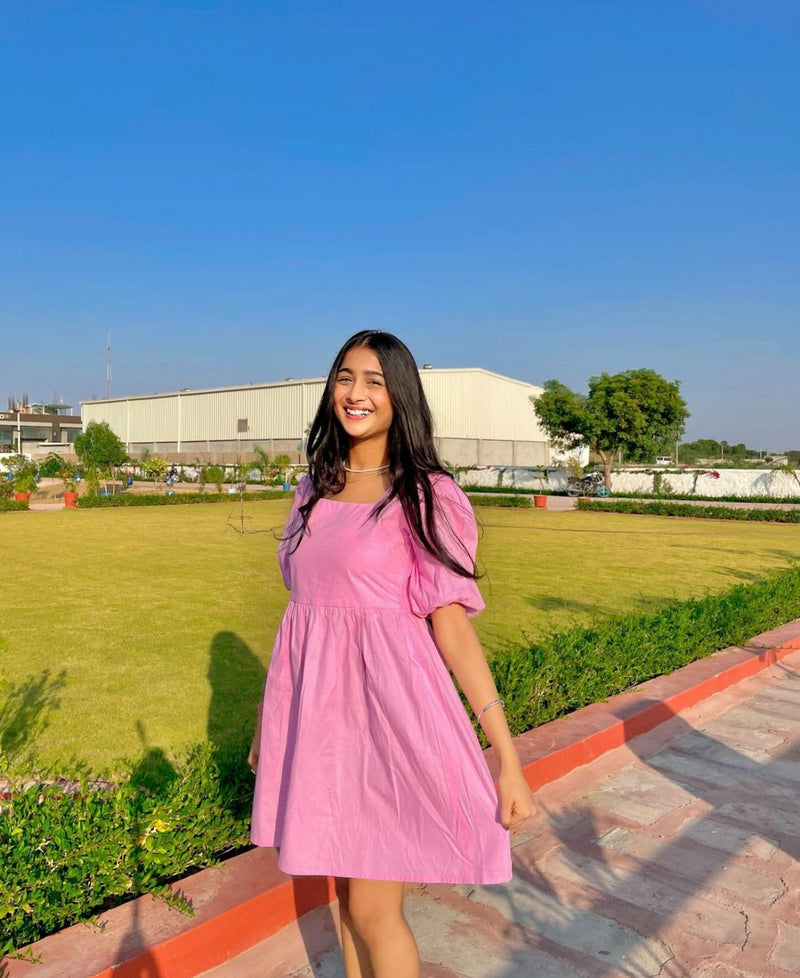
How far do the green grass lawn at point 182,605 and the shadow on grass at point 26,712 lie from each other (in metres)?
0.01

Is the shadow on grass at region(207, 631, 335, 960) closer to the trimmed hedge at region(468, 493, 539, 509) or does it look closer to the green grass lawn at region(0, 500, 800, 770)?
the green grass lawn at region(0, 500, 800, 770)

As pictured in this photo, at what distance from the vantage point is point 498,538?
14.5 metres

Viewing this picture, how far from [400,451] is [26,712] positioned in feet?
11.3

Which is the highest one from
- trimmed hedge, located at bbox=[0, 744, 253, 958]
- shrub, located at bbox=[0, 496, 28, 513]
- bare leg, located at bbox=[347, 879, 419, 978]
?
bare leg, located at bbox=[347, 879, 419, 978]

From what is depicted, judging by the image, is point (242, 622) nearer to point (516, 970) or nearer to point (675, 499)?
point (516, 970)

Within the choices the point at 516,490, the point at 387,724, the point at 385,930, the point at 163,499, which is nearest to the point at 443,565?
the point at 387,724

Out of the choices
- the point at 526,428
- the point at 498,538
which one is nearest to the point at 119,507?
the point at 498,538

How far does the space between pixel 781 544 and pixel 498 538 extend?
193 inches

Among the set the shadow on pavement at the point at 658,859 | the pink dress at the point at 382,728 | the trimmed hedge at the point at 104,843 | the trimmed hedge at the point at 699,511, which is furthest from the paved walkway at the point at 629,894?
the trimmed hedge at the point at 699,511

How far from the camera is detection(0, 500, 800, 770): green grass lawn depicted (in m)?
4.16

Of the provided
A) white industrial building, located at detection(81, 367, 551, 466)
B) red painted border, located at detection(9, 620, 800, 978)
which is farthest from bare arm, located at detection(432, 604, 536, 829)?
white industrial building, located at detection(81, 367, 551, 466)

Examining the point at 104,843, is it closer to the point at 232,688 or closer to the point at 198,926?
the point at 198,926

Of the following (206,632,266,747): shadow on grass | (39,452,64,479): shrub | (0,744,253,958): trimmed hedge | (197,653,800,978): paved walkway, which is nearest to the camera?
(0,744,253,958): trimmed hedge

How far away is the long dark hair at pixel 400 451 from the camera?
160 centimetres
